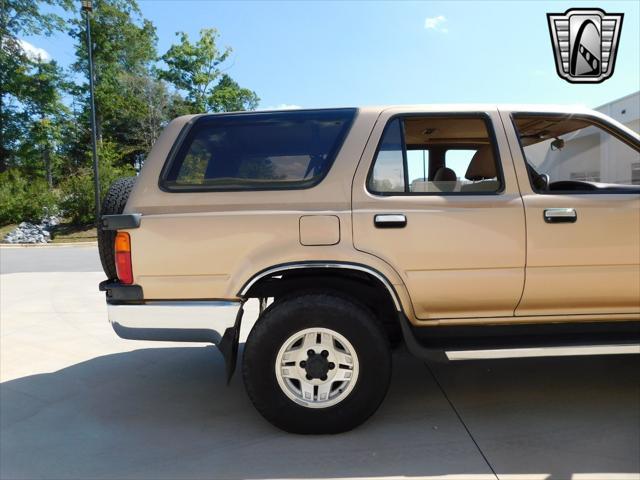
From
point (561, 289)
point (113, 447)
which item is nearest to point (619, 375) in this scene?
point (561, 289)

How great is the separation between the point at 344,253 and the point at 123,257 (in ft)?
4.42

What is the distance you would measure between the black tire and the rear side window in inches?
30.8

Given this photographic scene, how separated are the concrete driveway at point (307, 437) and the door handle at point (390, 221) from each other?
127 cm

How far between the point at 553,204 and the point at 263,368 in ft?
6.74

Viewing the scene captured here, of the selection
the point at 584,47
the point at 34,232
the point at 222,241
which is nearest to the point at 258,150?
the point at 222,241

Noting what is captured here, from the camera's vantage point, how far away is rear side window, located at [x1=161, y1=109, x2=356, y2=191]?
2.89 meters

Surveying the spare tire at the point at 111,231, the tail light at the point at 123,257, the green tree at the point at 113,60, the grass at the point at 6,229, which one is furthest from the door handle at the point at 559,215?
the green tree at the point at 113,60

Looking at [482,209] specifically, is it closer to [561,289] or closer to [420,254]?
[420,254]

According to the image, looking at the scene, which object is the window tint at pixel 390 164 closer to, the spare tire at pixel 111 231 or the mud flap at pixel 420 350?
the mud flap at pixel 420 350

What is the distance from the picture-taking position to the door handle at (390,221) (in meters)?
2.78

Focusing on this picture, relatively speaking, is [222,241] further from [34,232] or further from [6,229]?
[6,229]

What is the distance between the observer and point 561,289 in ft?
9.48

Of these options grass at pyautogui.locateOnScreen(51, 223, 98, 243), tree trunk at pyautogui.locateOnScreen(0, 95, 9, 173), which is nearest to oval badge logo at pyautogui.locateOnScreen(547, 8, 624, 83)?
grass at pyautogui.locateOnScreen(51, 223, 98, 243)

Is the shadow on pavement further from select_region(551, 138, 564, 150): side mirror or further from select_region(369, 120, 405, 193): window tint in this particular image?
select_region(551, 138, 564, 150): side mirror
